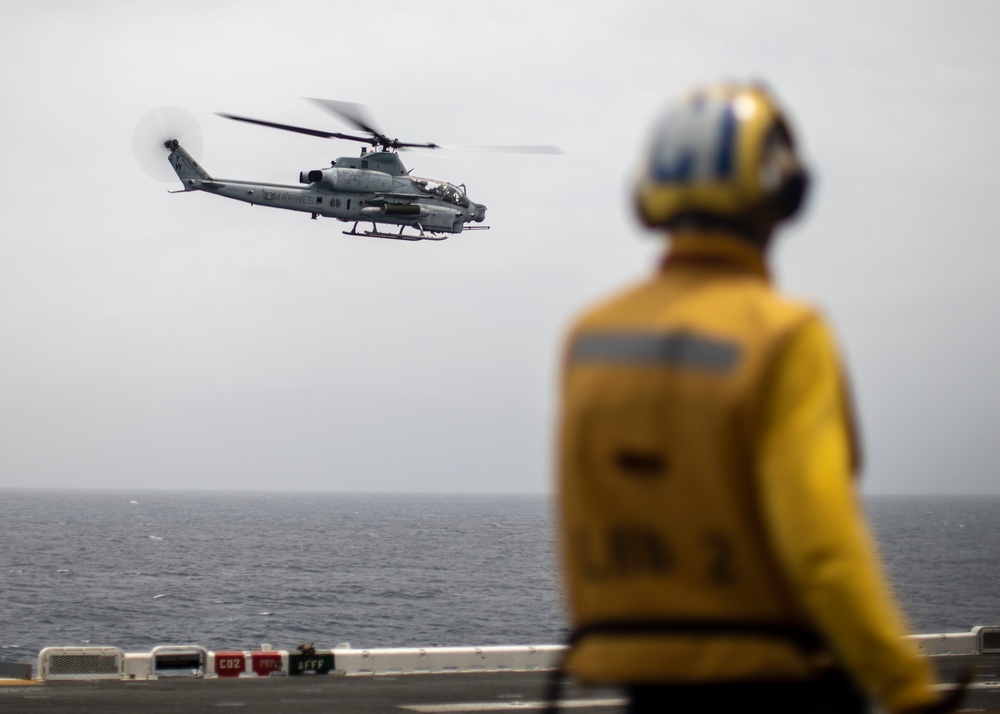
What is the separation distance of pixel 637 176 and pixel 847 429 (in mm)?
767

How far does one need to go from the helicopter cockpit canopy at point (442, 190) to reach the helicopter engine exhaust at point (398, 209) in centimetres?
95

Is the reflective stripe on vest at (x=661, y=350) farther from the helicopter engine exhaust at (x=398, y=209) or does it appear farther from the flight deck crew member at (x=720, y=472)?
the helicopter engine exhaust at (x=398, y=209)

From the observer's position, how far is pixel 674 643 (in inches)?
99.8

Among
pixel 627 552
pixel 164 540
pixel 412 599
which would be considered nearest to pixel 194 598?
pixel 412 599

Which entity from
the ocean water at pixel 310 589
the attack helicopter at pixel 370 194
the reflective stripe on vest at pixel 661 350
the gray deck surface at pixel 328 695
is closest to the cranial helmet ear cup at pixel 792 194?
the reflective stripe on vest at pixel 661 350

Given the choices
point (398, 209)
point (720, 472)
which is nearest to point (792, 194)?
point (720, 472)

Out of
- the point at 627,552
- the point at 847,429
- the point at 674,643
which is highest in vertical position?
the point at 847,429

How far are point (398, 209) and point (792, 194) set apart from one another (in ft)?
104

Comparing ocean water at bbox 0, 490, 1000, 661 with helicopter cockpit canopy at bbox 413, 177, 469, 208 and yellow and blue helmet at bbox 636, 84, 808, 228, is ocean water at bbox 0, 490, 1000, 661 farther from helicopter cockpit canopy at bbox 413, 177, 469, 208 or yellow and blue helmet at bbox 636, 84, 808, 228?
yellow and blue helmet at bbox 636, 84, 808, 228

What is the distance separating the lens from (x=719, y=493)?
2.47 metres

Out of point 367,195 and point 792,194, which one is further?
point 367,195

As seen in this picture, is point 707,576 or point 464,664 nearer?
point 707,576

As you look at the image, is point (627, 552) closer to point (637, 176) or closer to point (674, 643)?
point (674, 643)

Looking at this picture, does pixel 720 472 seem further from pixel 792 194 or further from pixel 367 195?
pixel 367 195
